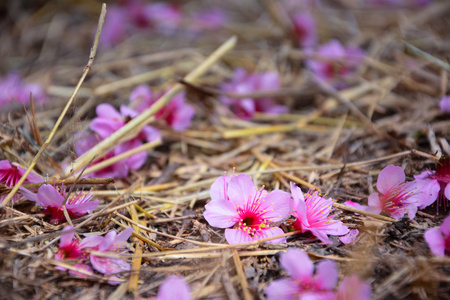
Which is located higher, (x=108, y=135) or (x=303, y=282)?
(x=108, y=135)

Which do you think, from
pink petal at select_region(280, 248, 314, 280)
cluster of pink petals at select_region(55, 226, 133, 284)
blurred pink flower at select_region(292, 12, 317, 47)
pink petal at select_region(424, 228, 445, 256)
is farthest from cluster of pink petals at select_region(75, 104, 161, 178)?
blurred pink flower at select_region(292, 12, 317, 47)

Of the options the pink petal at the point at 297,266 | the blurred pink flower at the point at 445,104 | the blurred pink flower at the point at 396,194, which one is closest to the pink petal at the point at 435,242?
the blurred pink flower at the point at 396,194

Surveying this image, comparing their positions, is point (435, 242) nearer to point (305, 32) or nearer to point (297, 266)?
point (297, 266)

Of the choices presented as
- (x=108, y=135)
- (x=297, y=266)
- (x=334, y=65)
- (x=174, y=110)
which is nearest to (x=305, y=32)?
(x=334, y=65)

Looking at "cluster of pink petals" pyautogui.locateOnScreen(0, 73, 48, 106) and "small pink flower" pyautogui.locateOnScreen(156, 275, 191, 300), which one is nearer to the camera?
"small pink flower" pyautogui.locateOnScreen(156, 275, 191, 300)

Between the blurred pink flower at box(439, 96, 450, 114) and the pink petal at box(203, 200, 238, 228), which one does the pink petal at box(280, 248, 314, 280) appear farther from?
the blurred pink flower at box(439, 96, 450, 114)

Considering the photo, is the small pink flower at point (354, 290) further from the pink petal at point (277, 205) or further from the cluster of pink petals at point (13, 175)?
the cluster of pink petals at point (13, 175)

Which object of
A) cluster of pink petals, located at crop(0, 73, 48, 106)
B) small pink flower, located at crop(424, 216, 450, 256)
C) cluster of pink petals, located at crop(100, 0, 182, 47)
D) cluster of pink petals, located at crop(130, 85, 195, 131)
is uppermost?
cluster of pink petals, located at crop(100, 0, 182, 47)
